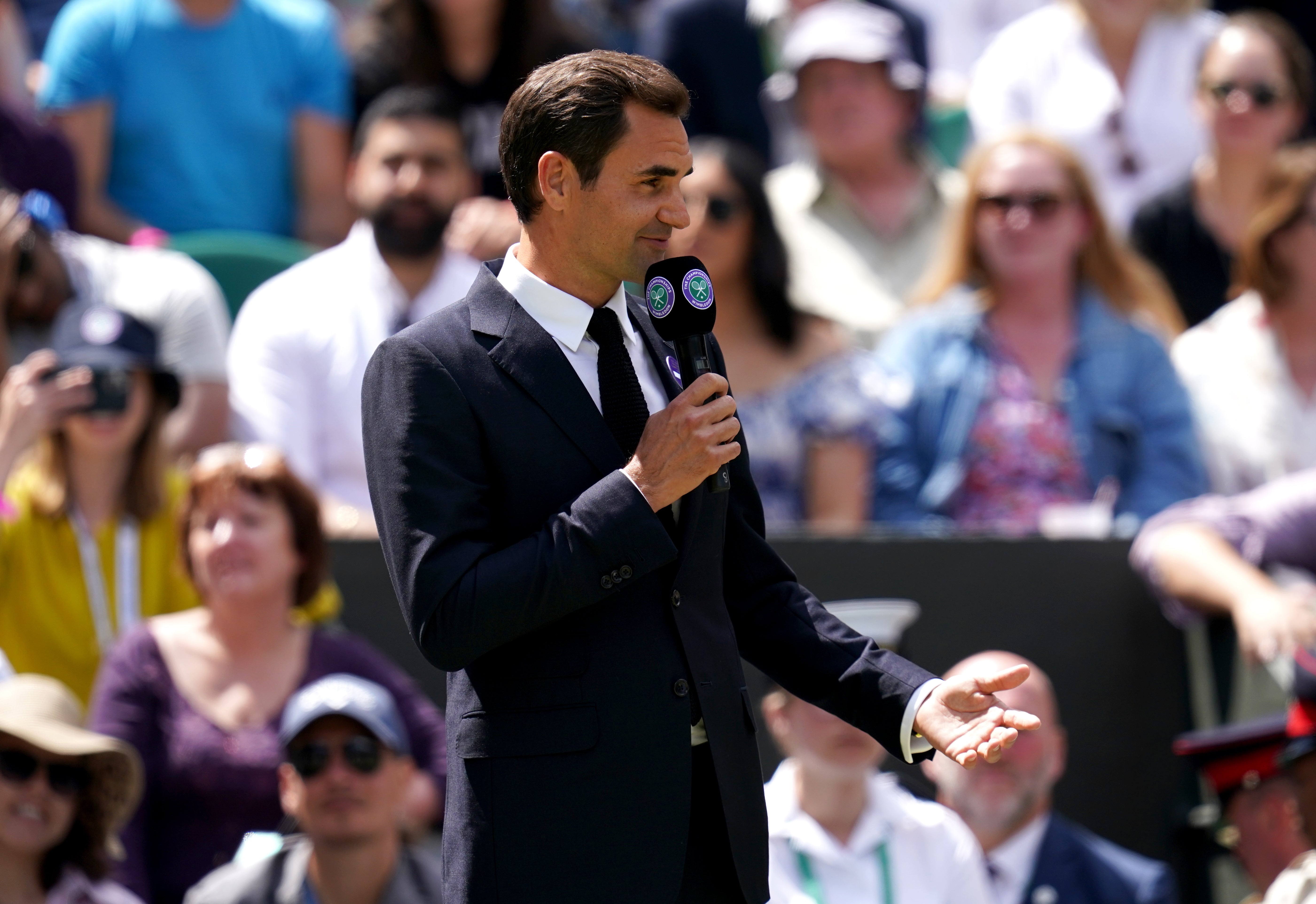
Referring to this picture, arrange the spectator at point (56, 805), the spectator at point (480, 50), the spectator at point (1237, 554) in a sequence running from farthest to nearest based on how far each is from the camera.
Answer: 1. the spectator at point (480, 50)
2. the spectator at point (1237, 554)
3. the spectator at point (56, 805)

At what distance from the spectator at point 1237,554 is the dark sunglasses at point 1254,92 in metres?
2.22

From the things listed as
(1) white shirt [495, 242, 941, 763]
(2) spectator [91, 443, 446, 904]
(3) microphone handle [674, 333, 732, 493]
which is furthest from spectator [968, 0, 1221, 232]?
(3) microphone handle [674, 333, 732, 493]

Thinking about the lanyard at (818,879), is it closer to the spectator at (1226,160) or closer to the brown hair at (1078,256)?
the brown hair at (1078,256)

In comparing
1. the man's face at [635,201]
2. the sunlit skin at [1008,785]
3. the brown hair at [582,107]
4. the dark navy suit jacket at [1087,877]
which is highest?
the brown hair at [582,107]

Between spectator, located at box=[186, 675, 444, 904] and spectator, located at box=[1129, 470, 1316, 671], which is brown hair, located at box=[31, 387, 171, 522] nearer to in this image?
spectator, located at box=[186, 675, 444, 904]

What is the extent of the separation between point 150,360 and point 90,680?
3.14 ft

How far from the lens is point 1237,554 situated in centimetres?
485

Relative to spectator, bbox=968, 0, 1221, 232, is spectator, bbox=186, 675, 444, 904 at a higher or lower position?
lower

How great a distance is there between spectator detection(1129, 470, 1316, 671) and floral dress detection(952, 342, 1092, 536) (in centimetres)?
59

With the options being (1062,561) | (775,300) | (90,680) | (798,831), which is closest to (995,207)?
(775,300)

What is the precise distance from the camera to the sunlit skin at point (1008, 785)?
4.51m

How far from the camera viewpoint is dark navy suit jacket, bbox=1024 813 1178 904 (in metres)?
4.42

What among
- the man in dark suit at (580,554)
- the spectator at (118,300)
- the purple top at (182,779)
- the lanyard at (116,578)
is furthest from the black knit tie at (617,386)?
the spectator at (118,300)

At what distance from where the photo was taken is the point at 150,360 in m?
5.31
